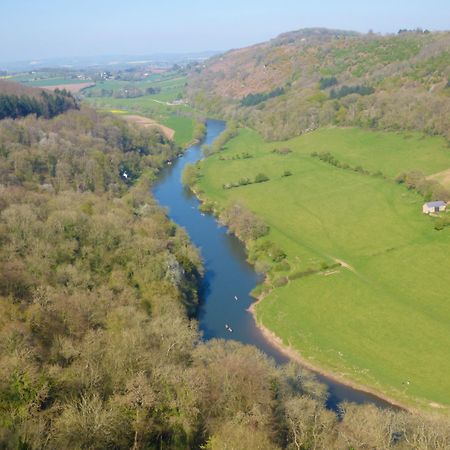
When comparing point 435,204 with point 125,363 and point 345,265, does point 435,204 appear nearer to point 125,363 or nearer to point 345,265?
point 345,265

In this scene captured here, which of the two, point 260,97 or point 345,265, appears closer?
point 345,265

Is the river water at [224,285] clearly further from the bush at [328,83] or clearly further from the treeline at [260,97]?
the treeline at [260,97]

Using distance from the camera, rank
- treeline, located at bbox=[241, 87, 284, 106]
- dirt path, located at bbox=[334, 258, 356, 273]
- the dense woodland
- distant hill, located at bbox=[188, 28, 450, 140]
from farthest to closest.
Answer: treeline, located at bbox=[241, 87, 284, 106]
distant hill, located at bbox=[188, 28, 450, 140]
dirt path, located at bbox=[334, 258, 356, 273]
the dense woodland

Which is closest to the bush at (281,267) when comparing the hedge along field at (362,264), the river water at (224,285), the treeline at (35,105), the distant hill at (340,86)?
the hedge along field at (362,264)

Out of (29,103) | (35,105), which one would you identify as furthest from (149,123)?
(29,103)

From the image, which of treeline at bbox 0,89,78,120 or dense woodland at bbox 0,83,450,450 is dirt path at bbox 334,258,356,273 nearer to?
dense woodland at bbox 0,83,450,450

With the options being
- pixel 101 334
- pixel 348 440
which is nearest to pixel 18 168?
pixel 101 334

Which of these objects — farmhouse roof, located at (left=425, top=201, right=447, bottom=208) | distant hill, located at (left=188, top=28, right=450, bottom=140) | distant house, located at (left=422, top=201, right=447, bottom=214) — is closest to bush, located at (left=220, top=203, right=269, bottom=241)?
distant house, located at (left=422, top=201, right=447, bottom=214)

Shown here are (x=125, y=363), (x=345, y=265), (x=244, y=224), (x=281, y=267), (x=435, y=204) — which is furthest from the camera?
(x=435, y=204)
